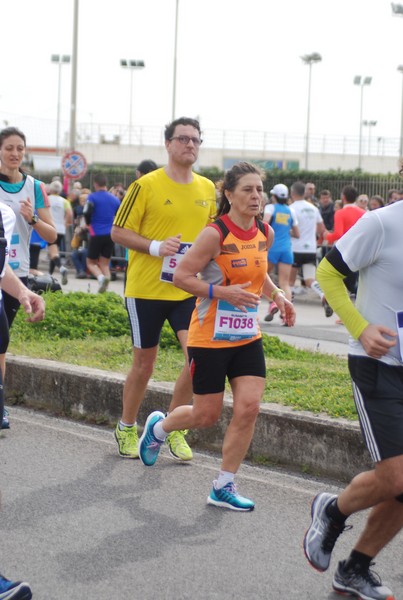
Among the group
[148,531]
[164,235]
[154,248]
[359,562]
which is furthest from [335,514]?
[164,235]

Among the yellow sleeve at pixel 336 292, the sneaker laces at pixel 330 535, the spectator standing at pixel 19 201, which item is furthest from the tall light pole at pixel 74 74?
the sneaker laces at pixel 330 535

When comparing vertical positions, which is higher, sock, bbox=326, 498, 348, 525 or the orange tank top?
the orange tank top

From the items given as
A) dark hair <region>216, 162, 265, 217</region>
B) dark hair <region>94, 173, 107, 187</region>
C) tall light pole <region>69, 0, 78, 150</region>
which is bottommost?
dark hair <region>216, 162, 265, 217</region>

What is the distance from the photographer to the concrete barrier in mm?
6391

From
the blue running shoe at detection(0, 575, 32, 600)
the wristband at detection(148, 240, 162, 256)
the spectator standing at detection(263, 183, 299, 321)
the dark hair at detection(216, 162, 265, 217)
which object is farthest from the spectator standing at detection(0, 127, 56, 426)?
the spectator standing at detection(263, 183, 299, 321)

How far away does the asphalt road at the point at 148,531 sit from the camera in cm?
447

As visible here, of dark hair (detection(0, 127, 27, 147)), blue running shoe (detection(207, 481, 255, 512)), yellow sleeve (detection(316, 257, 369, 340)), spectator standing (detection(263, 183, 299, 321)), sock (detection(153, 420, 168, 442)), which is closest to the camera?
yellow sleeve (detection(316, 257, 369, 340))

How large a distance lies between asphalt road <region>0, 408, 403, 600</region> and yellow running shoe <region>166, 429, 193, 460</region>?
86 mm

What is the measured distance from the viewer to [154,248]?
21.3 ft

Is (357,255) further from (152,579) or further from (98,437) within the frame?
(98,437)

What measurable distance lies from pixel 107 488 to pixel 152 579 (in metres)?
1.56

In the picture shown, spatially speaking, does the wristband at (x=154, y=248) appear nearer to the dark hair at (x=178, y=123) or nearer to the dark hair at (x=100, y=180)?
the dark hair at (x=178, y=123)

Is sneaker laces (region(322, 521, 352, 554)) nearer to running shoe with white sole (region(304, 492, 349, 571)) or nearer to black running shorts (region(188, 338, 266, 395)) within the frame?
running shoe with white sole (region(304, 492, 349, 571))

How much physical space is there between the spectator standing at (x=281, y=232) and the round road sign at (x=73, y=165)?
12.6 meters
